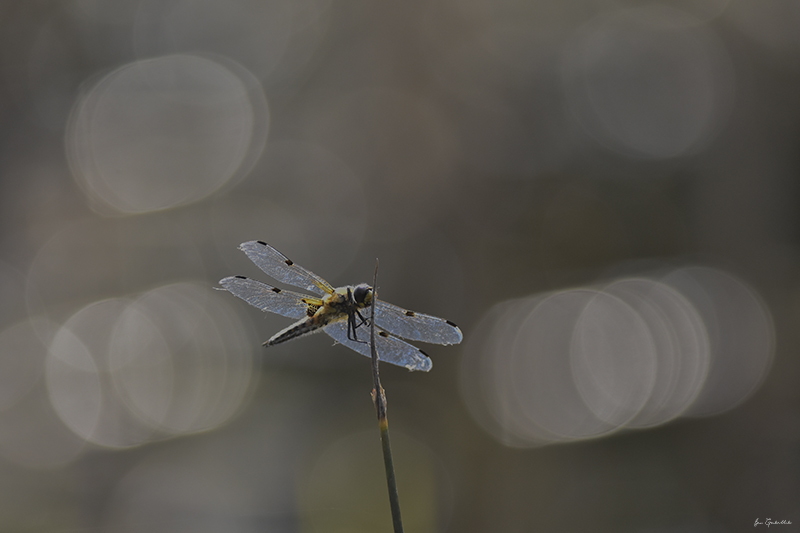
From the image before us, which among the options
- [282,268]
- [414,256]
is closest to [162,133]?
[414,256]

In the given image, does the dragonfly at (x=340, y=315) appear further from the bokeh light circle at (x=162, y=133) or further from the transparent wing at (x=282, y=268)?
the bokeh light circle at (x=162, y=133)

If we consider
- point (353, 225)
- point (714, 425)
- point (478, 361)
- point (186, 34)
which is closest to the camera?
point (714, 425)

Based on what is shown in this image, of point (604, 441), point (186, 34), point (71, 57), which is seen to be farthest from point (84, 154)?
point (604, 441)

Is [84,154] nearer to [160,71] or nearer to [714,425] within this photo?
[160,71]

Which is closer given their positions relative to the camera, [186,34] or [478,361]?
[478,361]
